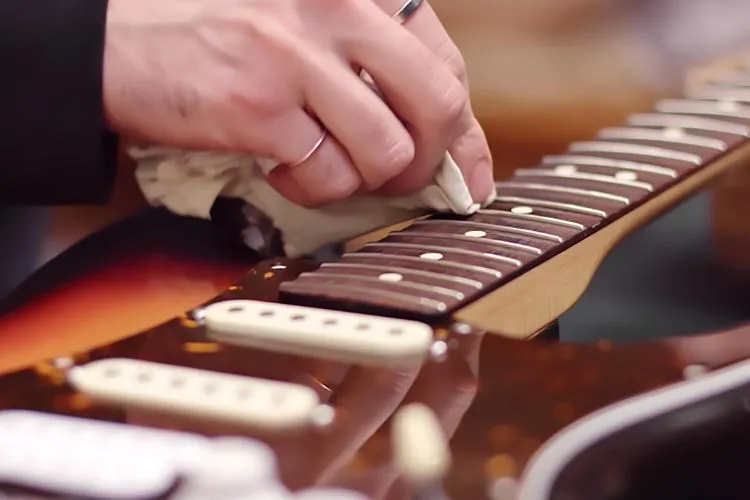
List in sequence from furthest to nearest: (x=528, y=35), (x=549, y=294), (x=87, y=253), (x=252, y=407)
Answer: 1. (x=528, y=35)
2. (x=87, y=253)
3. (x=549, y=294)
4. (x=252, y=407)

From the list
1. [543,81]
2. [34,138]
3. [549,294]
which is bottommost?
[549,294]

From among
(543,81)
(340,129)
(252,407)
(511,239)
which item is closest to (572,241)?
(511,239)

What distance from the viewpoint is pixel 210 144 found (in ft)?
2.06

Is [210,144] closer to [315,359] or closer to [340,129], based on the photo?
[340,129]

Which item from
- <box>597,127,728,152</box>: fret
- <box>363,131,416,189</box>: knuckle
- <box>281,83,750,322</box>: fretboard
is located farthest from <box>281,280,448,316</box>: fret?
<box>597,127,728,152</box>: fret

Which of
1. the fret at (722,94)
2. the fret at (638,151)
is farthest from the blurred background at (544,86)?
the fret at (638,151)

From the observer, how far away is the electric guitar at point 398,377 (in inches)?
13.8

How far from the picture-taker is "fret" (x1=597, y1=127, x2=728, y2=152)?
0.73 metres

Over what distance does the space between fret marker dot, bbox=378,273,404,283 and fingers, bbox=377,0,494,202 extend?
140 mm

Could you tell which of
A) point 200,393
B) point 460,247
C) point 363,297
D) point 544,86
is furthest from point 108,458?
point 544,86

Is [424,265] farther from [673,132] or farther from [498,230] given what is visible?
[673,132]

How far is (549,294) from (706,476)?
0.57 feet

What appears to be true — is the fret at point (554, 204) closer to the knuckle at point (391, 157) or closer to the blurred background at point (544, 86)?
the knuckle at point (391, 157)

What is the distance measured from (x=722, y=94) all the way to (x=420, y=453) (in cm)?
68
